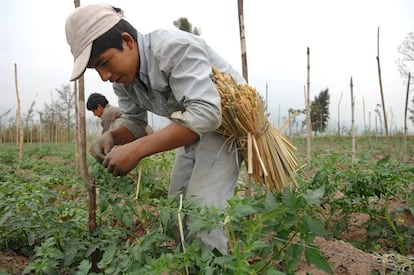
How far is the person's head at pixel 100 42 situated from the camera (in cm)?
143

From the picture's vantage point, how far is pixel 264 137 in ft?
5.88

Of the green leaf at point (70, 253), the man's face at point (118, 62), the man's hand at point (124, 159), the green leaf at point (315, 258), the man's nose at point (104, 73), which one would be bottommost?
the green leaf at point (70, 253)

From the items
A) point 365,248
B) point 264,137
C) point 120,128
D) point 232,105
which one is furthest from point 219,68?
point 365,248

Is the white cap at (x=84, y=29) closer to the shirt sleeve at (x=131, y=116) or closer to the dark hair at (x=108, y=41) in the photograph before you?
the dark hair at (x=108, y=41)

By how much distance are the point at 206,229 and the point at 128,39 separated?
83cm

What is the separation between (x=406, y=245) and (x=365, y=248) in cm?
22

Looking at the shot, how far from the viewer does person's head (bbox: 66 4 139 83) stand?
56.5 inches

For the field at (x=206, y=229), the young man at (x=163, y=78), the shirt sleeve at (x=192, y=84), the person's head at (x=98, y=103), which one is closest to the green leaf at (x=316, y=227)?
the field at (x=206, y=229)

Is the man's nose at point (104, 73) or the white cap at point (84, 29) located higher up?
the white cap at point (84, 29)

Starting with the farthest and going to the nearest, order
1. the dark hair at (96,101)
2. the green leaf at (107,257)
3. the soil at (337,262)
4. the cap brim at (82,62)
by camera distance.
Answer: the dark hair at (96,101) → the soil at (337,262) → the cap brim at (82,62) → the green leaf at (107,257)

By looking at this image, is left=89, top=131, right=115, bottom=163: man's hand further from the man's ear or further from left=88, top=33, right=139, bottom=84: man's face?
the man's ear

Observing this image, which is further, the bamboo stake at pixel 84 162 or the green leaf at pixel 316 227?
the bamboo stake at pixel 84 162

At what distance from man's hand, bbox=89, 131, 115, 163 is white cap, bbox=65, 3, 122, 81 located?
0.48 meters

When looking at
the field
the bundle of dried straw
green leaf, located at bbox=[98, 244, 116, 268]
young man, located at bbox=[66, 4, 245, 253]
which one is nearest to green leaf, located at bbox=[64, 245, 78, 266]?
the field
